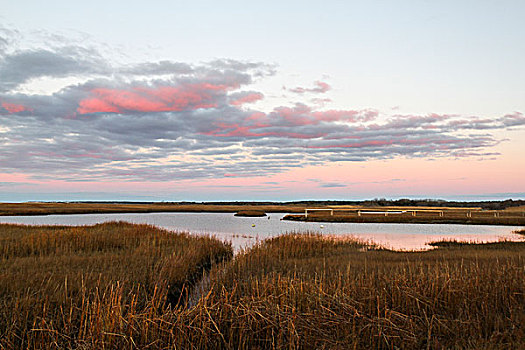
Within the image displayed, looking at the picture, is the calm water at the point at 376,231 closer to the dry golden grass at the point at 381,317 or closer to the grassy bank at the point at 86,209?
the dry golden grass at the point at 381,317

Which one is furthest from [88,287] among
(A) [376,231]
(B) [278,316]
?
(A) [376,231]

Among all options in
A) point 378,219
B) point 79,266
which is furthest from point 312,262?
point 378,219

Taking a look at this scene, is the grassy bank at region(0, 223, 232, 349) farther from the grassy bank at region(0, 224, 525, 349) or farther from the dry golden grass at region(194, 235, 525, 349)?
the dry golden grass at region(194, 235, 525, 349)

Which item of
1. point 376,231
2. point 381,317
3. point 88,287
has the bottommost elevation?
point 376,231

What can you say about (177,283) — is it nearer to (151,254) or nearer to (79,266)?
(79,266)

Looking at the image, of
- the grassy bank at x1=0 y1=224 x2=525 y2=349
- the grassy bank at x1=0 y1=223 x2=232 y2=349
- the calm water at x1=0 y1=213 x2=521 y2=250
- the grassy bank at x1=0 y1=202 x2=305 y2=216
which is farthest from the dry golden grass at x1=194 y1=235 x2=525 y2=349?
the grassy bank at x1=0 y1=202 x2=305 y2=216

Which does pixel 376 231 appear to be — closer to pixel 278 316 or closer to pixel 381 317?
pixel 381 317

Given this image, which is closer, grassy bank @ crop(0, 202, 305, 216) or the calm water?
the calm water

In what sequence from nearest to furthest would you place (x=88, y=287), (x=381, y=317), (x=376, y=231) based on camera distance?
1. (x=381, y=317)
2. (x=88, y=287)
3. (x=376, y=231)

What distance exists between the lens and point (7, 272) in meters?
11.4

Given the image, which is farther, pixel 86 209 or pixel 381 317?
pixel 86 209

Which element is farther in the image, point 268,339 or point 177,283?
point 177,283

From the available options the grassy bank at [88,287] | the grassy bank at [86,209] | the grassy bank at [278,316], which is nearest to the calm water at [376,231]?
the grassy bank at [88,287]

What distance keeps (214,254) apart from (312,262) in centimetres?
655
